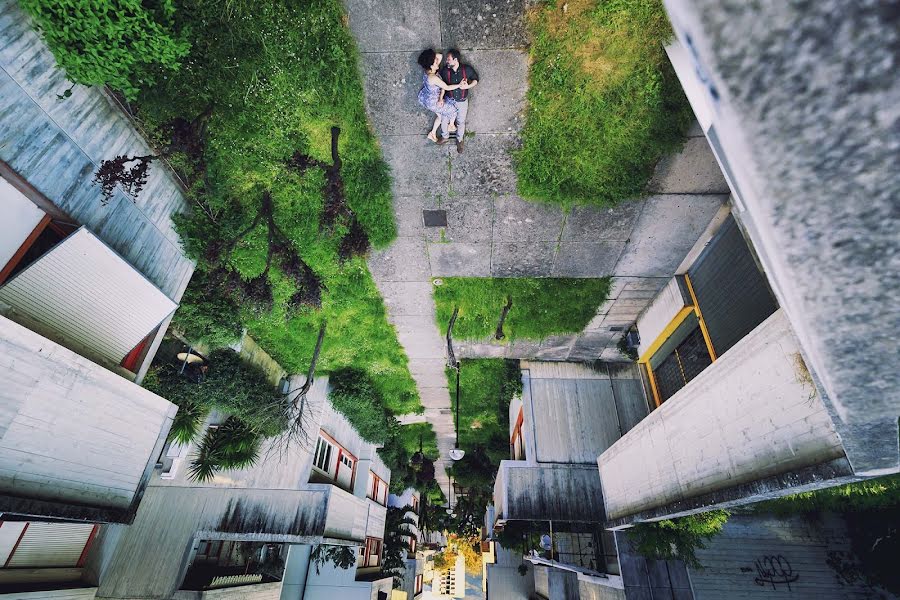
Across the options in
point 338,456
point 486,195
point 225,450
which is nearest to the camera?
point 486,195

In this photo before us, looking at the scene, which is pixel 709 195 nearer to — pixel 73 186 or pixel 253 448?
pixel 73 186

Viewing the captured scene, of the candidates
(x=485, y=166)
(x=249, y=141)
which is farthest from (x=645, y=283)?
(x=249, y=141)

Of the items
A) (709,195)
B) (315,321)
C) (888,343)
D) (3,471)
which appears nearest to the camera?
(888,343)

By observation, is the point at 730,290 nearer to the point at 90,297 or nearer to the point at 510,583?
the point at 90,297

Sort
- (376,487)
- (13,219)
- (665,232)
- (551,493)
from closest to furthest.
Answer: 1. (13,219)
2. (665,232)
3. (551,493)
4. (376,487)

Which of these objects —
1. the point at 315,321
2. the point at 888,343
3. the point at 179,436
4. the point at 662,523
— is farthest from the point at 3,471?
the point at 662,523

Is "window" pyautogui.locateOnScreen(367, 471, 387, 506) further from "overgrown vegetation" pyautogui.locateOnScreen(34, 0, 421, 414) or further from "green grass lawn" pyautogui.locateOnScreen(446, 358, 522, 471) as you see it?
"overgrown vegetation" pyautogui.locateOnScreen(34, 0, 421, 414)

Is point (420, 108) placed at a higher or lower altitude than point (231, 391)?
higher
